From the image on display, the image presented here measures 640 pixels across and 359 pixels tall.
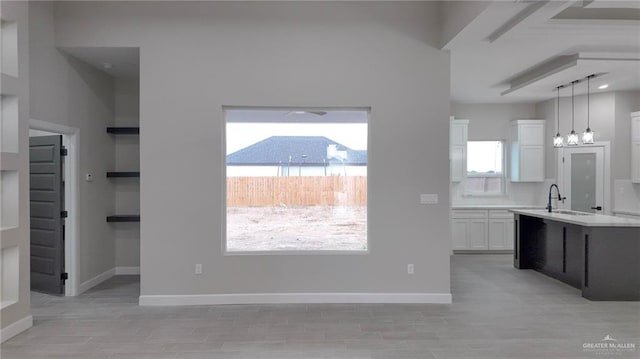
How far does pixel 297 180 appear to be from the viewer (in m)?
4.81

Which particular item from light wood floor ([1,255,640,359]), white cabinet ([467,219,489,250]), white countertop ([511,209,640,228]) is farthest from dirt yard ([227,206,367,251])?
white cabinet ([467,219,489,250])

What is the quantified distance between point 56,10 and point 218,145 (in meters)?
2.38

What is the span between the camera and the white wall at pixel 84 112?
14.0 ft

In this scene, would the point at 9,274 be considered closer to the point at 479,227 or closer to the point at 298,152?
the point at 298,152

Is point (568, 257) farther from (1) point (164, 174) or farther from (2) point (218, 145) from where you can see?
(1) point (164, 174)

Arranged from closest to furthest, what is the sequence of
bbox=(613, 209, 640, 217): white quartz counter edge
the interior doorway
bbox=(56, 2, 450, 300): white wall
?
bbox=(56, 2, 450, 300): white wall → bbox=(613, 209, 640, 217): white quartz counter edge → the interior doorway

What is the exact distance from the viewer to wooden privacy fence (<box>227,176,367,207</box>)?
478 cm

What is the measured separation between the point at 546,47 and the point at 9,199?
6.06 meters

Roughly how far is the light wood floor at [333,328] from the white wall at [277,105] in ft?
1.31

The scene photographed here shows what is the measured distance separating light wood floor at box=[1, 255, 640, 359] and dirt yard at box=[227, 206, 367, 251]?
70cm

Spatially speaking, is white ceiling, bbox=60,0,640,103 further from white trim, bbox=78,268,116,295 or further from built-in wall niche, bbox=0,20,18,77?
white trim, bbox=78,268,116,295

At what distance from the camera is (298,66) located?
14.9ft

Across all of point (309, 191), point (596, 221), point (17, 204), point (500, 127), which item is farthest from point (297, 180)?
point (500, 127)

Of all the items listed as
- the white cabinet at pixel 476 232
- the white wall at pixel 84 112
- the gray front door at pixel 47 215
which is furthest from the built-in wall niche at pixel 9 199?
the white cabinet at pixel 476 232
